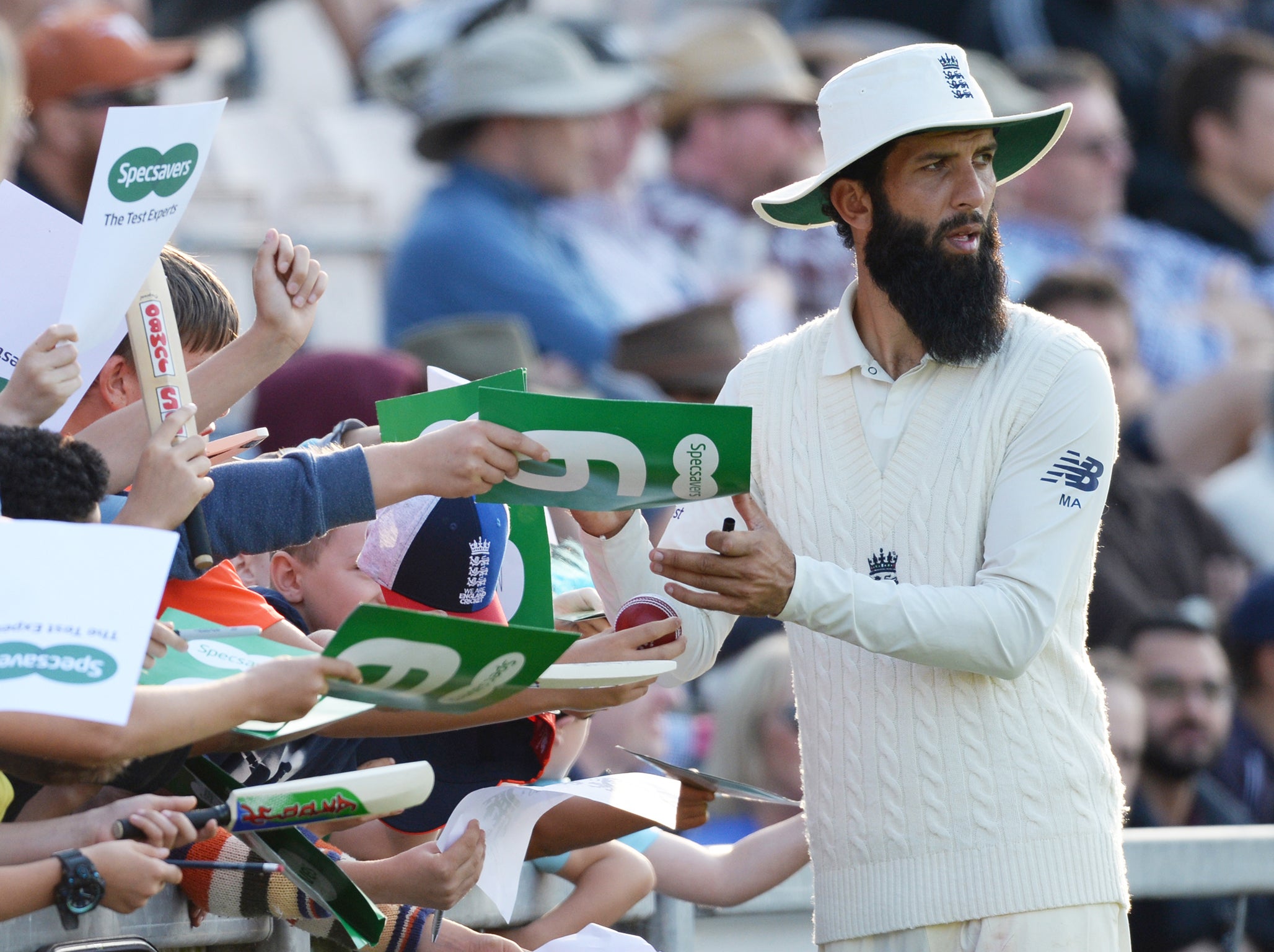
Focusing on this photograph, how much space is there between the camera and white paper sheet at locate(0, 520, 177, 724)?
2301 millimetres

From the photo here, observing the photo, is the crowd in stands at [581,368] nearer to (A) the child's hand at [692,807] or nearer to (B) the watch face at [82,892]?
(B) the watch face at [82,892]

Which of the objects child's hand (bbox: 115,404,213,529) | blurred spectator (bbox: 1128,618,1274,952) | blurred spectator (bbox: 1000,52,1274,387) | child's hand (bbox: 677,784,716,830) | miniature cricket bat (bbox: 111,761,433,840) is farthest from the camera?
blurred spectator (bbox: 1000,52,1274,387)

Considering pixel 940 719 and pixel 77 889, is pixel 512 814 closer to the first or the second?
pixel 940 719

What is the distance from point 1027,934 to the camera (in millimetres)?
3037

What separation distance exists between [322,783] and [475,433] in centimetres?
58

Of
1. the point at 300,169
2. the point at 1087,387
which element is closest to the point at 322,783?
the point at 1087,387

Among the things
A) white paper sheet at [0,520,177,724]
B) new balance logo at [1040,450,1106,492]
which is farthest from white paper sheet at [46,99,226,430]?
new balance logo at [1040,450,1106,492]

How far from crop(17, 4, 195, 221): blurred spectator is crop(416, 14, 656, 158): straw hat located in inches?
57.9

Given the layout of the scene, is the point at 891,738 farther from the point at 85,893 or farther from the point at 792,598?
the point at 85,893

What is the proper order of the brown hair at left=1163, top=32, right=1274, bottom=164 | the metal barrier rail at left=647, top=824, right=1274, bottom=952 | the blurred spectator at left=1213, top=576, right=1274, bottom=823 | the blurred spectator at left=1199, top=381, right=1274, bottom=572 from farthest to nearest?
the brown hair at left=1163, top=32, right=1274, bottom=164 < the blurred spectator at left=1199, top=381, right=1274, bottom=572 < the blurred spectator at left=1213, top=576, right=1274, bottom=823 < the metal barrier rail at left=647, top=824, right=1274, bottom=952

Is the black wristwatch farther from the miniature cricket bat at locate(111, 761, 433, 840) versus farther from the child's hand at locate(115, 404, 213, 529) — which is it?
the child's hand at locate(115, 404, 213, 529)

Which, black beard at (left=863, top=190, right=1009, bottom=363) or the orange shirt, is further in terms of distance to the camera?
black beard at (left=863, top=190, right=1009, bottom=363)

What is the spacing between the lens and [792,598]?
299cm

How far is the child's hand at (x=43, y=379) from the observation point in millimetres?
2686
